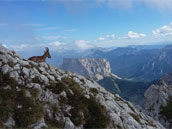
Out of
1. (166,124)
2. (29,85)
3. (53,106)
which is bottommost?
(166,124)

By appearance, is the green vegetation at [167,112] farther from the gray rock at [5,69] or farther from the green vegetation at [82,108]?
the gray rock at [5,69]

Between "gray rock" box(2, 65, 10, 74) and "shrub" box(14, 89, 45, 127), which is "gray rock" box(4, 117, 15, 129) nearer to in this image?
"shrub" box(14, 89, 45, 127)

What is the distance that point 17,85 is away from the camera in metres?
15.0

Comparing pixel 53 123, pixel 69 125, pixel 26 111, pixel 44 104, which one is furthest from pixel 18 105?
pixel 69 125

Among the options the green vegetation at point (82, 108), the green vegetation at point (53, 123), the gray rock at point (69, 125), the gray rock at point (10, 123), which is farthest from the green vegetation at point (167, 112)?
the gray rock at point (10, 123)

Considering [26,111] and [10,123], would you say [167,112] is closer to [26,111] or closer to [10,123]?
[26,111]

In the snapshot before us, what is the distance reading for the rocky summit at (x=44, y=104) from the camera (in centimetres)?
1288

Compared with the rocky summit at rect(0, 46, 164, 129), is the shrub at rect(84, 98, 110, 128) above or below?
below

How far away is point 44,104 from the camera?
1529cm

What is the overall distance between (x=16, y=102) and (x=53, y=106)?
392 centimetres

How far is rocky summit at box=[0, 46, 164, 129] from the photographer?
1288 centimetres

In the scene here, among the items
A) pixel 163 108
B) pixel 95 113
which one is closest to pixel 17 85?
pixel 95 113

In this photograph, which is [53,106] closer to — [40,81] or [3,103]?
[40,81]

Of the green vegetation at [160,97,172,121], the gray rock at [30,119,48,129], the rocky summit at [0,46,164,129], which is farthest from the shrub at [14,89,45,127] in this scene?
the green vegetation at [160,97,172,121]
